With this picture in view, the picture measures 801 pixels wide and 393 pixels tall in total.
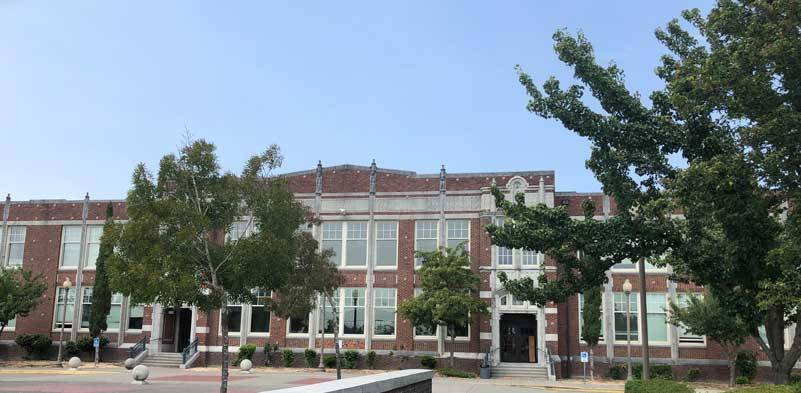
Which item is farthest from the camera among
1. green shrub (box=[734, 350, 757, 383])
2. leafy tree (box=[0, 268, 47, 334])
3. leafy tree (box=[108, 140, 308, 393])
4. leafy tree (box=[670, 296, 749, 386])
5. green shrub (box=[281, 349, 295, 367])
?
leafy tree (box=[0, 268, 47, 334])

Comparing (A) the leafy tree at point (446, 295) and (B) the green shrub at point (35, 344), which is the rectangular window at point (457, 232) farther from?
(B) the green shrub at point (35, 344)

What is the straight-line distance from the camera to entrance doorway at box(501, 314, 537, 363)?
35.7m

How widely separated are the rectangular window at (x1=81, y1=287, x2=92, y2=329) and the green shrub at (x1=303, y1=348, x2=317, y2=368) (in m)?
14.5

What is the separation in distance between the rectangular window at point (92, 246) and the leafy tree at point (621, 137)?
3479 cm

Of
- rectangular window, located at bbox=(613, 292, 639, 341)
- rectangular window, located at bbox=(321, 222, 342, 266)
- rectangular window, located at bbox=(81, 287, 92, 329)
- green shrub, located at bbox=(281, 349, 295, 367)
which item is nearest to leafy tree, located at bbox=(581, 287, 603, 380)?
rectangular window, located at bbox=(613, 292, 639, 341)

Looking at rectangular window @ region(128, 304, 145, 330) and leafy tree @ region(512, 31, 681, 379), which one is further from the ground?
leafy tree @ region(512, 31, 681, 379)

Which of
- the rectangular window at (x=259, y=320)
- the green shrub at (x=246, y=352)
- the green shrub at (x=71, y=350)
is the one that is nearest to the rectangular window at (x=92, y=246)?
the green shrub at (x=71, y=350)

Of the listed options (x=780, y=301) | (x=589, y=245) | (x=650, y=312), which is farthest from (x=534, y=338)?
(x=780, y=301)

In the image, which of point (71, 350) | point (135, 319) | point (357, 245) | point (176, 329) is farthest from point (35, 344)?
point (357, 245)

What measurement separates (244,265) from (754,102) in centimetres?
1181

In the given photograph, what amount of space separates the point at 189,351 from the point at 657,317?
24739mm

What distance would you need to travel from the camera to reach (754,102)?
12.6 m

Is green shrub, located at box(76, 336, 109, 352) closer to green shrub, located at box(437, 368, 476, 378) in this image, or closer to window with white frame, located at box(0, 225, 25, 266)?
window with white frame, located at box(0, 225, 25, 266)

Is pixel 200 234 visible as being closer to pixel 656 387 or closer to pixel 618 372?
pixel 656 387
